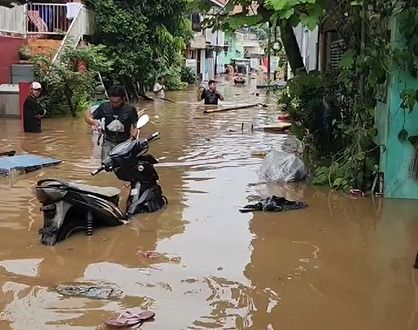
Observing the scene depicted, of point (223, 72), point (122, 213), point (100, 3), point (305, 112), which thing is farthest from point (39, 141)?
point (223, 72)

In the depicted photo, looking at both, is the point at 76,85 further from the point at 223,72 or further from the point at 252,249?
the point at 223,72

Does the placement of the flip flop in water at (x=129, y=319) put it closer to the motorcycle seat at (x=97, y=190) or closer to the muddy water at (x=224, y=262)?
the muddy water at (x=224, y=262)

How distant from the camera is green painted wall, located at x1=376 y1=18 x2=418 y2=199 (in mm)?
8414

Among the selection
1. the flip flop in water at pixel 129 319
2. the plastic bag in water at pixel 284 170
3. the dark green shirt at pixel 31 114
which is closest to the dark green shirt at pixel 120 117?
the plastic bag in water at pixel 284 170

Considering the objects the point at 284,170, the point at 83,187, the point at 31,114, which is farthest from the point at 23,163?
the point at 31,114

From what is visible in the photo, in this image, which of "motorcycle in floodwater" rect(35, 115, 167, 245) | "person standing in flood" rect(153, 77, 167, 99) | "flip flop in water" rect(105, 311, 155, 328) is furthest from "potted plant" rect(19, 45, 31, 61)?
"flip flop in water" rect(105, 311, 155, 328)

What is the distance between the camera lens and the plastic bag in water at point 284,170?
32.6 feet

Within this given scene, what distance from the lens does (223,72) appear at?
212ft

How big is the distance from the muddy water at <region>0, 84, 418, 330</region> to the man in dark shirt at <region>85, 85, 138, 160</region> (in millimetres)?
910

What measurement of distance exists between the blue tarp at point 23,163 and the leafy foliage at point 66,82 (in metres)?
7.70

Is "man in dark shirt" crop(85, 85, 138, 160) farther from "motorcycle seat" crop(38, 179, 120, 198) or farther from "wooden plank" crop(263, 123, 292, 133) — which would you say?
"wooden plank" crop(263, 123, 292, 133)

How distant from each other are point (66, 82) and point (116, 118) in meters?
10.7

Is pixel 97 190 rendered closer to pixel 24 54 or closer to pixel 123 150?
pixel 123 150

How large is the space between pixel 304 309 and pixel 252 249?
62.1 inches
